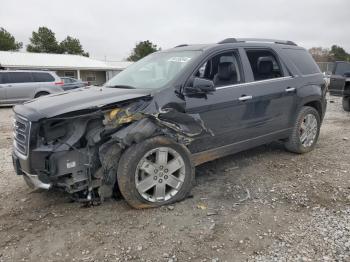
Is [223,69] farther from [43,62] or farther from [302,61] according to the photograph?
[43,62]

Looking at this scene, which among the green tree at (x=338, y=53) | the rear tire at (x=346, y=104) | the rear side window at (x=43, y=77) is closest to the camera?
the rear tire at (x=346, y=104)

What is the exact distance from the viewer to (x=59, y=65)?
103 feet

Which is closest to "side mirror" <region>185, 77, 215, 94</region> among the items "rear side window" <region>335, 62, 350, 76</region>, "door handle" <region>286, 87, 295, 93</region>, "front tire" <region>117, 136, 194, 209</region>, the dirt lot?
"front tire" <region>117, 136, 194, 209</region>

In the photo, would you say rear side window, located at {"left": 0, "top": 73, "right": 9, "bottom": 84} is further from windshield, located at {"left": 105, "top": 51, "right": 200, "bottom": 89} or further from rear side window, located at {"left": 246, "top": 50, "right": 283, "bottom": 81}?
rear side window, located at {"left": 246, "top": 50, "right": 283, "bottom": 81}

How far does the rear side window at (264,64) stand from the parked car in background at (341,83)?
677 cm

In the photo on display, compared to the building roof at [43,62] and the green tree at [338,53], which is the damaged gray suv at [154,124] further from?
the green tree at [338,53]

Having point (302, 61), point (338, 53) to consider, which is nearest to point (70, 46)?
point (338, 53)

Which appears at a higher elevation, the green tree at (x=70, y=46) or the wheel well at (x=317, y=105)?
the green tree at (x=70, y=46)

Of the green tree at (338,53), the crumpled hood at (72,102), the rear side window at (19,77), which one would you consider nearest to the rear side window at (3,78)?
the rear side window at (19,77)

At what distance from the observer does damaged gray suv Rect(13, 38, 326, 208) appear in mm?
3441

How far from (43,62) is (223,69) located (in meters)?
29.8

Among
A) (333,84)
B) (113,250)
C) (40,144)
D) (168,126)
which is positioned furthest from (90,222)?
(333,84)

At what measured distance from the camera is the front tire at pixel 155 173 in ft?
11.5

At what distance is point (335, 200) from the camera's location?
3.95 metres
